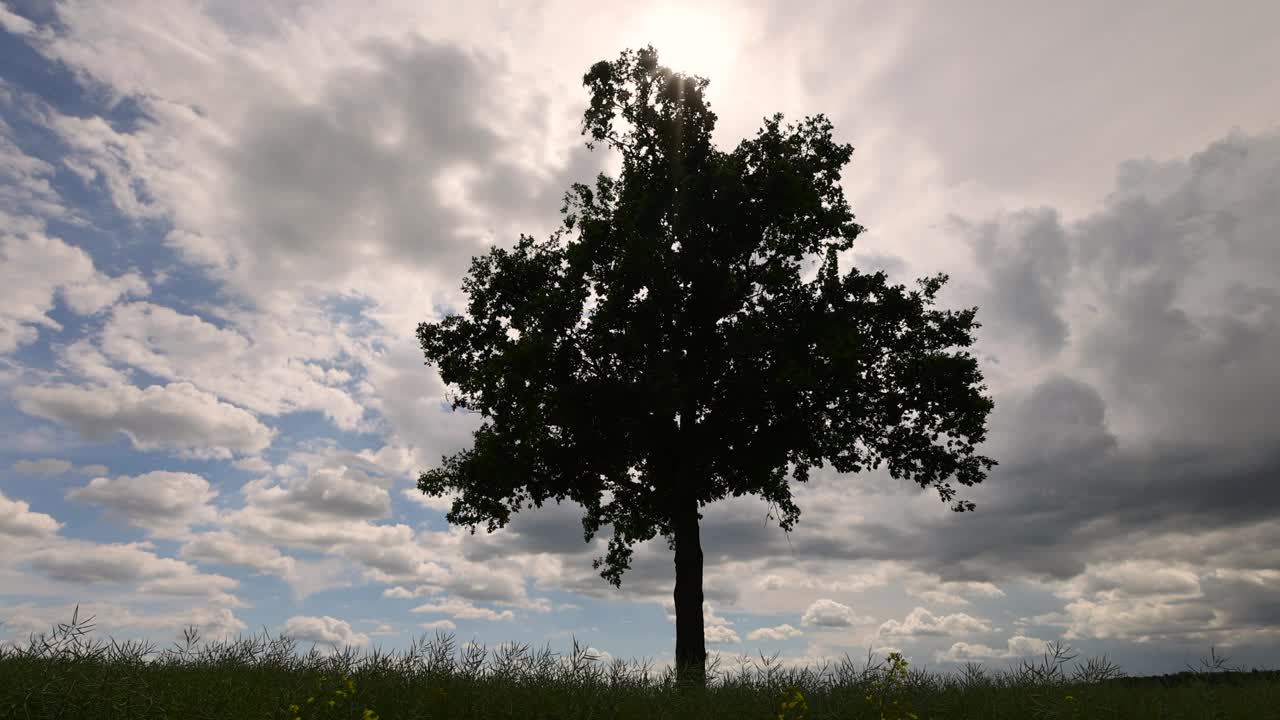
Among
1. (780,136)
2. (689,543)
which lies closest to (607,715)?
(689,543)

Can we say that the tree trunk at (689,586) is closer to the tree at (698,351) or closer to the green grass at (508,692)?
the tree at (698,351)

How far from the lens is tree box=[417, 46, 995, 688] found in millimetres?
21875

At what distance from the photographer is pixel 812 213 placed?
904 inches

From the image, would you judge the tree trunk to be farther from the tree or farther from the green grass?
the green grass

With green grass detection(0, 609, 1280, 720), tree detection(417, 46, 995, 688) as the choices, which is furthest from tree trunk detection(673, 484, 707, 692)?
green grass detection(0, 609, 1280, 720)

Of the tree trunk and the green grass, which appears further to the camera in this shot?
the tree trunk

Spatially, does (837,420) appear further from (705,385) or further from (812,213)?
(812,213)

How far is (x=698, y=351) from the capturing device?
75.1 feet

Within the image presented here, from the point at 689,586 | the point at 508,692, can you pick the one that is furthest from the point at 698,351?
the point at 508,692

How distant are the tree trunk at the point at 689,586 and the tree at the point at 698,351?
0.05 meters

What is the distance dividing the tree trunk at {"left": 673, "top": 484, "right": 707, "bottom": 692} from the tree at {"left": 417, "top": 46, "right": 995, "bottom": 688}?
0.16 ft

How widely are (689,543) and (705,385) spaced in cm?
409

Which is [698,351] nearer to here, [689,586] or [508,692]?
[689,586]

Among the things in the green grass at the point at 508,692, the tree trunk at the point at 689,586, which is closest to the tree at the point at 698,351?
the tree trunk at the point at 689,586
